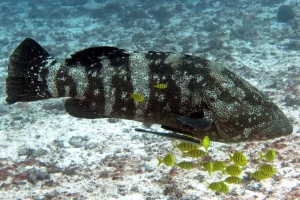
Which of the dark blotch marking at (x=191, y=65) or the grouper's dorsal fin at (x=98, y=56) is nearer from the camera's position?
the dark blotch marking at (x=191, y=65)

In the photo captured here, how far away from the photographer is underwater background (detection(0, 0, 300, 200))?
5738mm

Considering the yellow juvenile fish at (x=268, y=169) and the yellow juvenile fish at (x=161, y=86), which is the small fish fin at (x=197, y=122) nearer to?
the yellow juvenile fish at (x=161, y=86)

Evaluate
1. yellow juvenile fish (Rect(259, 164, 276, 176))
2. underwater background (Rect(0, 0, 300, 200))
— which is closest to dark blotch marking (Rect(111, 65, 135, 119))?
yellow juvenile fish (Rect(259, 164, 276, 176))

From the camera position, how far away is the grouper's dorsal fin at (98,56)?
320 cm

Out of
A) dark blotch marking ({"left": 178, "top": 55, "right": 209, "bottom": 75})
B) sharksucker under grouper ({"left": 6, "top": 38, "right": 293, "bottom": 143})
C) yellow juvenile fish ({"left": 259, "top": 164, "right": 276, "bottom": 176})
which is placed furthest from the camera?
yellow juvenile fish ({"left": 259, "top": 164, "right": 276, "bottom": 176})

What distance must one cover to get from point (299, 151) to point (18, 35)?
21836 mm

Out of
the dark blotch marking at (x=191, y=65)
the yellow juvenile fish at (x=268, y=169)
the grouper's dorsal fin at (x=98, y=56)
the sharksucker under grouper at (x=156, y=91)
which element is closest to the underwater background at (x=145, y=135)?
the yellow juvenile fish at (x=268, y=169)

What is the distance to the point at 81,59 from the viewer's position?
331 centimetres

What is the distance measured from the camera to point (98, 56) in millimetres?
3262

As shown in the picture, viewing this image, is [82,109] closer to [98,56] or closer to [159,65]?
[98,56]

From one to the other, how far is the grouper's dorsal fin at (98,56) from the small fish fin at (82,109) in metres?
0.46

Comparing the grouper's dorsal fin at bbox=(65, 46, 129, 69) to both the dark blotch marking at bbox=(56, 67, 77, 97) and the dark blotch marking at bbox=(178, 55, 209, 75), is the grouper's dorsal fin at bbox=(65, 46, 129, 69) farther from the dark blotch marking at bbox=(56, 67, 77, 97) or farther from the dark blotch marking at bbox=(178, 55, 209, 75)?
the dark blotch marking at bbox=(178, 55, 209, 75)

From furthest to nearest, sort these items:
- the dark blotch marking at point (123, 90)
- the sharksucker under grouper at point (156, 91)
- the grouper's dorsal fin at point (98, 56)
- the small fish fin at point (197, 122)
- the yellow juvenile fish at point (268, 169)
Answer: the yellow juvenile fish at point (268, 169) < the grouper's dorsal fin at point (98, 56) < the dark blotch marking at point (123, 90) < the sharksucker under grouper at point (156, 91) < the small fish fin at point (197, 122)

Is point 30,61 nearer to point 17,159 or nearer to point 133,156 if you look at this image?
point 133,156
